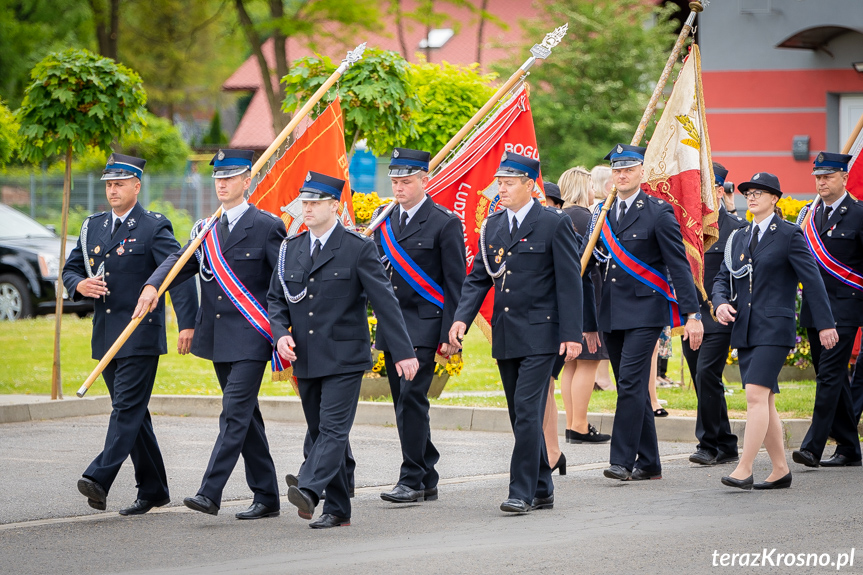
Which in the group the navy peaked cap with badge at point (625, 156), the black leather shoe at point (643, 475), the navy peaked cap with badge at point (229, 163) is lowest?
→ the black leather shoe at point (643, 475)

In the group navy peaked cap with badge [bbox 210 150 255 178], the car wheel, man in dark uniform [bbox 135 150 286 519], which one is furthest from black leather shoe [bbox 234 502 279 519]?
the car wheel

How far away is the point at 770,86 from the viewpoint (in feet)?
79.2

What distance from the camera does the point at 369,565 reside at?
6.01 m

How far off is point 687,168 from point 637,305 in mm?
1410

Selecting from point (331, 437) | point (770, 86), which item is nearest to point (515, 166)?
point (331, 437)

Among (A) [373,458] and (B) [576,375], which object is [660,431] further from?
(A) [373,458]

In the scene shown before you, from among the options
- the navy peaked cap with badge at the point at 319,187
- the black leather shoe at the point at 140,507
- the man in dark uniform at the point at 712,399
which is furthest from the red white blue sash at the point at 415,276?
the man in dark uniform at the point at 712,399

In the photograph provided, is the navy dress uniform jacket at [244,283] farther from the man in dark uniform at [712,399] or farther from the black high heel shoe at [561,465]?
the man in dark uniform at [712,399]

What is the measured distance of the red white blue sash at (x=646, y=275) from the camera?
27.6 feet

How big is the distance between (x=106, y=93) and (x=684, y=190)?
18.7 ft

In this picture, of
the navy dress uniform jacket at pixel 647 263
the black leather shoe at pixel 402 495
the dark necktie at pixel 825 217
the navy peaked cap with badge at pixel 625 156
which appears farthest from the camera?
the dark necktie at pixel 825 217

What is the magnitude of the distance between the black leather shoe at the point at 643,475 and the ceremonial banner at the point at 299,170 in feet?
8.58

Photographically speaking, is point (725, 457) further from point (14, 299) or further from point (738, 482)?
point (14, 299)

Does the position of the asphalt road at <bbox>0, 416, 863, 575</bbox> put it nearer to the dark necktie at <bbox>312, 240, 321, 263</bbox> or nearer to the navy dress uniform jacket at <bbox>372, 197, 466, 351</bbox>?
the navy dress uniform jacket at <bbox>372, 197, 466, 351</bbox>
